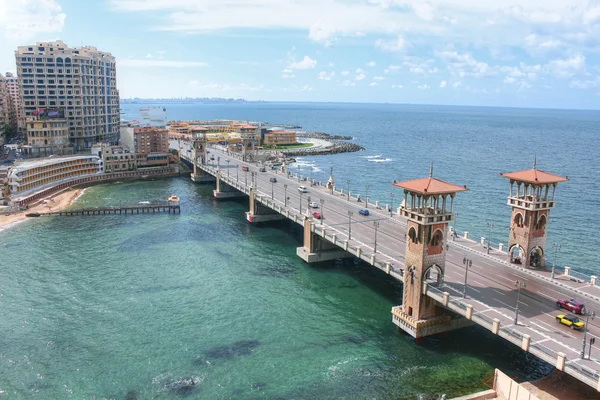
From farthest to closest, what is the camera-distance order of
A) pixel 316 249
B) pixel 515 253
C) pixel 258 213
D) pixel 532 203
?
pixel 258 213
pixel 316 249
pixel 515 253
pixel 532 203

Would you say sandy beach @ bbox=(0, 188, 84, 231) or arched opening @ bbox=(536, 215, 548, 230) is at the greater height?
arched opening @ bbox=(536, 215, 548, 230)

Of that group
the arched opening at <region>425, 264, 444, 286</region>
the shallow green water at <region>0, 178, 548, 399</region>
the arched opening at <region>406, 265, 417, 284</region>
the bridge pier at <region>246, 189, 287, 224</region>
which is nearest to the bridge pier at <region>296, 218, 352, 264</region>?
the shallow green water at <region>0, 178, 548, 399</region>

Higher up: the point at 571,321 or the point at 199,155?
the point at 199,155

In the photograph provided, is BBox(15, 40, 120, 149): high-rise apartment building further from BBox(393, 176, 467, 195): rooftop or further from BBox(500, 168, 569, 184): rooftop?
BBox(500, 168, 569, 184): rooftop

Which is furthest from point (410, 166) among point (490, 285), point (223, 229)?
point (490, 285)

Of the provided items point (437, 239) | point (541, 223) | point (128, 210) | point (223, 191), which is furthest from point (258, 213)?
point (541, 223)

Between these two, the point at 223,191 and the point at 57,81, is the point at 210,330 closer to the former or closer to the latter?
the point at 223,191

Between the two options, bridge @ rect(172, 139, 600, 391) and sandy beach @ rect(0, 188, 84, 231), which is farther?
sandy beach @ rect(0, 188, 84, 231)
